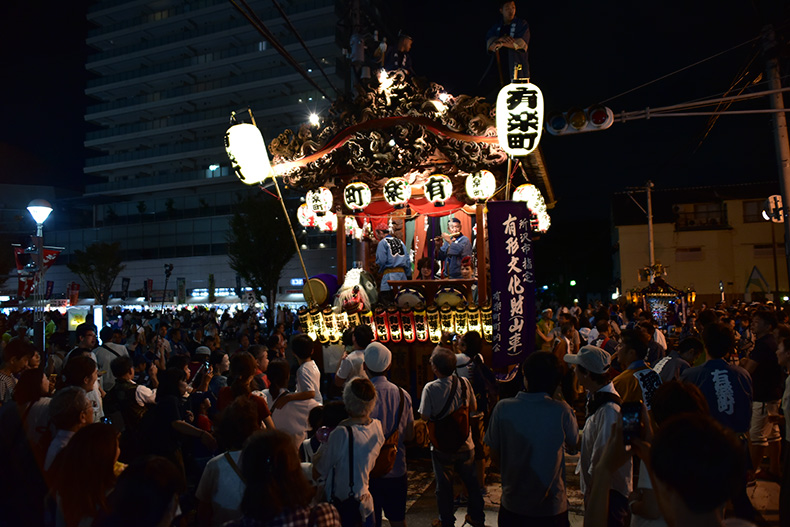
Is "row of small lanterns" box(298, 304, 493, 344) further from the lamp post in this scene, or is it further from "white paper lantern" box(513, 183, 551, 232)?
the lamp post

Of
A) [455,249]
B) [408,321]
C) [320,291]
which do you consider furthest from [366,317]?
[455,249]

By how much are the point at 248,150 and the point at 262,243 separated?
26622 mm

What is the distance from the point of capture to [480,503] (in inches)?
202

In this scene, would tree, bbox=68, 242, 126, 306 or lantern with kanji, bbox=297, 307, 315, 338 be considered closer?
lantern with kanji, bbox=297, 307, 315, 338

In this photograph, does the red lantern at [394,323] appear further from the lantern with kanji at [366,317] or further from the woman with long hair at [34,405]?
the woman with long hair at [34,405]

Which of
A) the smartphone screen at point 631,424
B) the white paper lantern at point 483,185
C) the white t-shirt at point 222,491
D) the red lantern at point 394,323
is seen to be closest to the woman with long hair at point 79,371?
the white t-shirt at point 222,491

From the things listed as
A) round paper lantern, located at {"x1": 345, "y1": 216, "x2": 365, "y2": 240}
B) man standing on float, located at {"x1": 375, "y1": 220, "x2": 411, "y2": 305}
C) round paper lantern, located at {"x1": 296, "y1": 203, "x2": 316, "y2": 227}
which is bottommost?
man standing on float, located at {"x1": 375, "y1": 220, "x2": 411, "y2": 305}

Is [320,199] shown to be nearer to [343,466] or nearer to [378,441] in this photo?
[378,441]

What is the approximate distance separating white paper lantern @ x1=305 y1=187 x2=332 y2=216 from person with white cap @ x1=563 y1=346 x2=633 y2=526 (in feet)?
25.7

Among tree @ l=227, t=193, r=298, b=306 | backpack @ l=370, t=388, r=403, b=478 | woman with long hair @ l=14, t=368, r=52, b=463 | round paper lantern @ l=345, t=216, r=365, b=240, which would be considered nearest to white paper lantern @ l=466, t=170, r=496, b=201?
round paper lantern @ l=345, t=216, r=365, b=240

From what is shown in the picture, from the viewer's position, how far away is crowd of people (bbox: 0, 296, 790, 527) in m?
2.15

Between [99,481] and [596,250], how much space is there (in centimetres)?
5611

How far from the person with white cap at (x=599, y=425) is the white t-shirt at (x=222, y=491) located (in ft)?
8.16

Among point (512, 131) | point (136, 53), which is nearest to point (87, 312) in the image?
point (512, 131)
